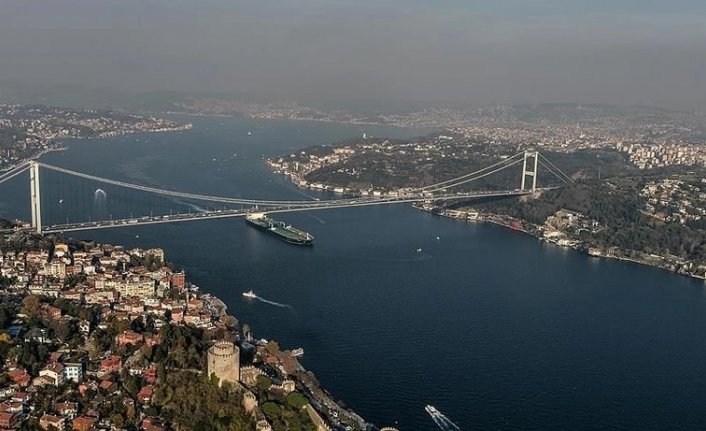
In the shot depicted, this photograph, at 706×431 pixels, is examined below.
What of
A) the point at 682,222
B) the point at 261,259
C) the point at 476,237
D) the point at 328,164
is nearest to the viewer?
the point at 261,259

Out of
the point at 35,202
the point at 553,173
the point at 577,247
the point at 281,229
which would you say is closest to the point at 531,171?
the point at 553,173

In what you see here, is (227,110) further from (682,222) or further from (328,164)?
(682,222)

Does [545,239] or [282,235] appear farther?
[545,239]

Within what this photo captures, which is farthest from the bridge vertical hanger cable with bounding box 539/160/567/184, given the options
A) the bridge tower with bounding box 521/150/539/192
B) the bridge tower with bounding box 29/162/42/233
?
the bridge tower with bounding box 29/162/42/233

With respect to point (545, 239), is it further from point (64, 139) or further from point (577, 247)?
point (64, 139)

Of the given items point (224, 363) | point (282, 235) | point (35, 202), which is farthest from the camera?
point (282, 235)

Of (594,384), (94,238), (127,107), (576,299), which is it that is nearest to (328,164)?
(94,238)

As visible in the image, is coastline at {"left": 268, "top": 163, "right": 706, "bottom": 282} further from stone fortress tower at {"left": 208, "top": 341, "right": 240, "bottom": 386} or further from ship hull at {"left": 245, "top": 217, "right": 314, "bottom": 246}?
stone fortress tower at {"left": 208, "top": 341, "right": 240, "bottom": 386}
